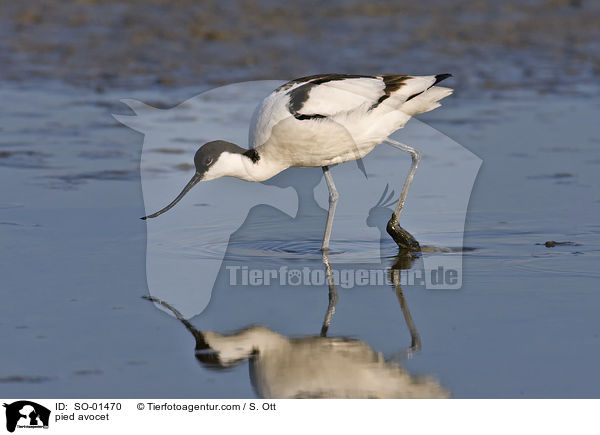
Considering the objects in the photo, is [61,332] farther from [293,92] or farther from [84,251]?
[293,92]

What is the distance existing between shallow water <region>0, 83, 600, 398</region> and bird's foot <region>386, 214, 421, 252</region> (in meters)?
0.06

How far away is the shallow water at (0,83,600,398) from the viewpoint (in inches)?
167

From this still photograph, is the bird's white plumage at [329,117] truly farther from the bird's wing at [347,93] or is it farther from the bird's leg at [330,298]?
the bird's leg at [330,298]

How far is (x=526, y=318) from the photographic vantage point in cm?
482

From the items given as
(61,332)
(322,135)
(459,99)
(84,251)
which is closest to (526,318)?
(322,135)

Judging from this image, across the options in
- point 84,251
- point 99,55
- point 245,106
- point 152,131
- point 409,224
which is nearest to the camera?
point 84,251

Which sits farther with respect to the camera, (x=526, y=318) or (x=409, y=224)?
(x=409, y=224)

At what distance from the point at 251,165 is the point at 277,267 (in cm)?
67

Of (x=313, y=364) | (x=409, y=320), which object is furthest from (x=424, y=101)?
(x=313, y=364)

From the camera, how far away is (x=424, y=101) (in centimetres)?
635

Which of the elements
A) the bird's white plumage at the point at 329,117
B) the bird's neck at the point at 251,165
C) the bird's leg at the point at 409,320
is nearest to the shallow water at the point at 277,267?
the bird's leg at the point at 409,320

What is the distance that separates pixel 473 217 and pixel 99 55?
254 inches

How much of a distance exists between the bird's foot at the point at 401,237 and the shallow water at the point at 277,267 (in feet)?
0.21

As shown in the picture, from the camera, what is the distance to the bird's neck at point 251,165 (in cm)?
592
